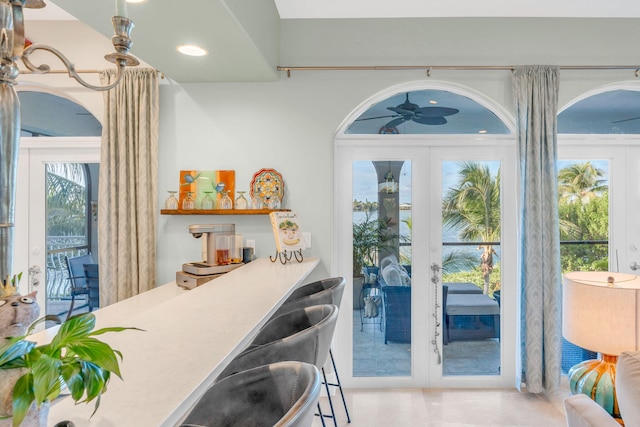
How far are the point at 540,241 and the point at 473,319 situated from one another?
2.58 feet

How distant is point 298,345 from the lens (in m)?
1.34

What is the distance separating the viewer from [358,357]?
3072 mm

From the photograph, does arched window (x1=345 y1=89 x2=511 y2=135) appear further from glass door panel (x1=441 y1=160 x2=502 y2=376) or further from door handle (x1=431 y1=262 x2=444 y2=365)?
door handle (x1=431 y1=262 x2=444 y2=365)

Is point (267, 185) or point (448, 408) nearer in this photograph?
point (448, 408)

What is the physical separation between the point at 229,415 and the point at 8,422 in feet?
1.97

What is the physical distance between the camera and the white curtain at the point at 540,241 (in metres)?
2.77

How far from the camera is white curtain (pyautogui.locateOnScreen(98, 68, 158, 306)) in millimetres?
2846

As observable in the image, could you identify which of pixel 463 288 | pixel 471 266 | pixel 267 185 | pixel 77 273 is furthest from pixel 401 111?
pixel 77 273

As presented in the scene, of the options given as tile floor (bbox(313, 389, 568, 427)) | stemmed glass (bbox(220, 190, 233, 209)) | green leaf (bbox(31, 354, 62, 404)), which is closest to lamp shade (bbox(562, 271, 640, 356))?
tile floor (bbox(313, 389, 568, 427))

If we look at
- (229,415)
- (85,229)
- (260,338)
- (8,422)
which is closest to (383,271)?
(260,338)

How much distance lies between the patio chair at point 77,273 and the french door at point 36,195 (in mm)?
194

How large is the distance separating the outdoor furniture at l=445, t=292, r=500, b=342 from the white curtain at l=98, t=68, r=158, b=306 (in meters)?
2.27

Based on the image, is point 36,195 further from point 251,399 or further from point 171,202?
point 251,399

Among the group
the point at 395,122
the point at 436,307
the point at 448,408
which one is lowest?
the point at 448,408
